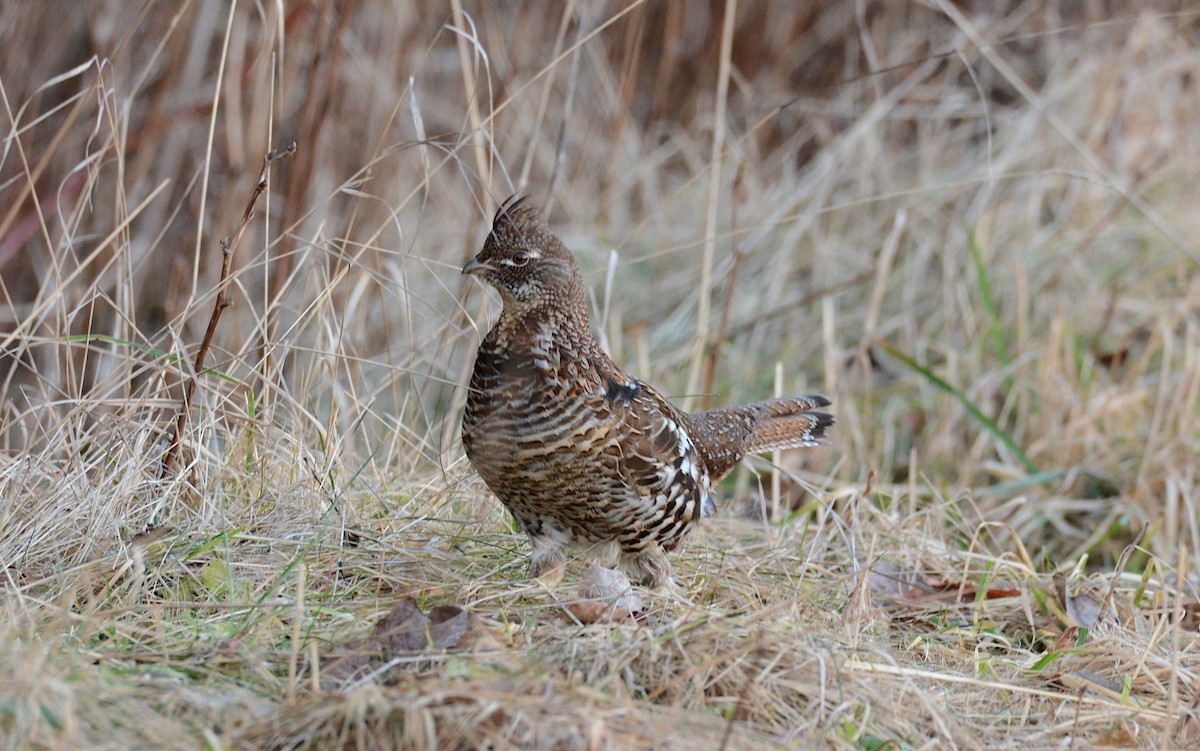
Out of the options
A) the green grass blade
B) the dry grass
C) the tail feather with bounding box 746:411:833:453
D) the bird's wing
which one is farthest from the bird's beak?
the green grass blade

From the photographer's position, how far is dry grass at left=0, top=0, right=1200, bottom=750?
8.11 ft

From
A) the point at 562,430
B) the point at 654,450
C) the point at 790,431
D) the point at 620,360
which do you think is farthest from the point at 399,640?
the point at 620,360

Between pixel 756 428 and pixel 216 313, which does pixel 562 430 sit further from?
pixel 756 428

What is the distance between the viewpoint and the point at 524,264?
3203 millimetres

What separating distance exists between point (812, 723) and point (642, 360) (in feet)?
10.1

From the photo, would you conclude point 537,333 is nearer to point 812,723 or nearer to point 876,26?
point 812,723

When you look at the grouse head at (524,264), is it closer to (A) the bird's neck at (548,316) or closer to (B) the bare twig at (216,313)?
(A) the bird's neck at (548,316)

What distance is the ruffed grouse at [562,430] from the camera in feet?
9.73

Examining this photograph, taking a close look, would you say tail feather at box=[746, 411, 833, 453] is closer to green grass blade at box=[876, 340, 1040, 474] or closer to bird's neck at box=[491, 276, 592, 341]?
green grass blade at box=[876, 340, 1040, 474]

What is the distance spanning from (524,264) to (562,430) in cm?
49

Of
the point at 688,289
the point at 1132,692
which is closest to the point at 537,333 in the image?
the point at 1132,692

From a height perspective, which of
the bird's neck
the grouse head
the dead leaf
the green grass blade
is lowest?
the green grass blade

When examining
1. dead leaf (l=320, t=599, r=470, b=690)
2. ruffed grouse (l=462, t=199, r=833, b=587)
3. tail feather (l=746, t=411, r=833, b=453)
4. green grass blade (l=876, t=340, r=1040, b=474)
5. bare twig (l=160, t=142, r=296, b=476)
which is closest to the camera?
dead leaf (l=320, t=599, r=470, b=690)

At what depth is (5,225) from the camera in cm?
376
